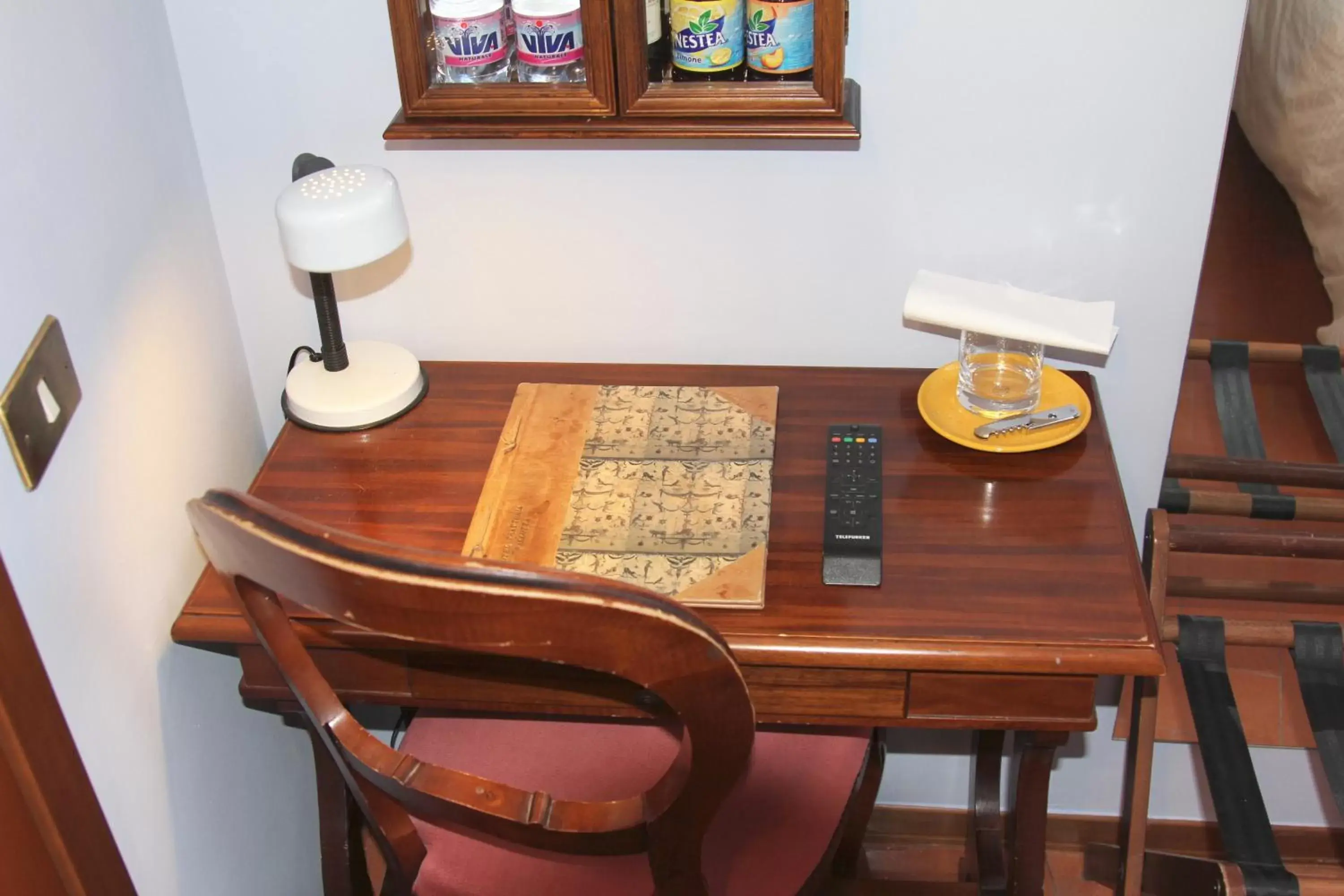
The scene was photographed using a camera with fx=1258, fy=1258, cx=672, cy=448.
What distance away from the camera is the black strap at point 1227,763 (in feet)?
4.08

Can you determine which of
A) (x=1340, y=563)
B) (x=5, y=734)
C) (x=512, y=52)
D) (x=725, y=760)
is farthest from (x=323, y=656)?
(x=1340, y=563)

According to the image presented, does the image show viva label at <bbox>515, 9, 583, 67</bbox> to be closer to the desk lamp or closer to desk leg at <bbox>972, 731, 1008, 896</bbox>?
the desk lamp

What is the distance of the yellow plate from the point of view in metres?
1.31

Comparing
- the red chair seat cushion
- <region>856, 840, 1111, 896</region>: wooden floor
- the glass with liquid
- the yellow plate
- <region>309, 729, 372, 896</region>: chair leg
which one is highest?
the glass with liquid

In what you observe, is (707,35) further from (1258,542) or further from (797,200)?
(1258,542)

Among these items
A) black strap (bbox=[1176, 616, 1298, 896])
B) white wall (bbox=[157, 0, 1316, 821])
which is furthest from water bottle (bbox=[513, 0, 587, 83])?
black strap (bbox=[1176, 616, 1298, 896])

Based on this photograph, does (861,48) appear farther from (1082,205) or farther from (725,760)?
(725,760)

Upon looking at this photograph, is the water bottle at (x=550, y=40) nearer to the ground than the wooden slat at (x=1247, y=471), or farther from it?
farther from it

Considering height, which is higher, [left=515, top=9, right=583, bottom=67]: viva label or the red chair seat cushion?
[left=515, top=9, right=583, bottom=67]: viva label

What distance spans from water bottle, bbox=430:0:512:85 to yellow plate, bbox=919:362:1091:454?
57 centimetres

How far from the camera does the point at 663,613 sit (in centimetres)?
76

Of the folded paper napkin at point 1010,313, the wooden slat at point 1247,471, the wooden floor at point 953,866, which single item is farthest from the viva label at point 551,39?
the wooden floor at point 953,866

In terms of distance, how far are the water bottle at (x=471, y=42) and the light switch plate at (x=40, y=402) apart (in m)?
0.43

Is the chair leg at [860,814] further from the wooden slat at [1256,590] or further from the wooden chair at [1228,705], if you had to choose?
the wooden slat at [1256,590]
